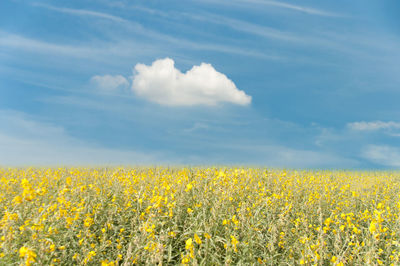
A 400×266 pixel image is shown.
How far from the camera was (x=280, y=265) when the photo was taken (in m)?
4.79

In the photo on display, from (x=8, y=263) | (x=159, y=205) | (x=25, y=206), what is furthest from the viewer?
(x=25, y=206)

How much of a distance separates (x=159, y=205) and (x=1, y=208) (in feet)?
13.0

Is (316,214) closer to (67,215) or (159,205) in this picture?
(159,205)

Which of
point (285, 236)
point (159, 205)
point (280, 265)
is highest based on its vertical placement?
point (159, 205)

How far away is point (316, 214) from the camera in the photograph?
6617 millimetres

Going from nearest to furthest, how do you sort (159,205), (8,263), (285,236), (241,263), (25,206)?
(8,263) → (241,263) → (159,205) → (25,206) → (285,236)

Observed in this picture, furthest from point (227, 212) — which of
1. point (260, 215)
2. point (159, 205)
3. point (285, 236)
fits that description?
point (159, 205)

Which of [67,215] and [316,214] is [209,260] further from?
[316,214]

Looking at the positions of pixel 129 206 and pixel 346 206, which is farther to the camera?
pixel 346 206

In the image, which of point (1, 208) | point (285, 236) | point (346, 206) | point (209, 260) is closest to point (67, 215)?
point (209, 260)

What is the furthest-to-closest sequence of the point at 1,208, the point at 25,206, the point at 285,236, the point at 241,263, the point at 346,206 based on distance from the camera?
the point at 346,206
the point at 1,208
the point at 285,236
the point at 25,206
the point at 241,263

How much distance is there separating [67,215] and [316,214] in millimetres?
4852

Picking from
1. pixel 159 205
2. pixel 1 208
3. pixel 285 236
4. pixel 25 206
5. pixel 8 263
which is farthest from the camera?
pixel 1 208

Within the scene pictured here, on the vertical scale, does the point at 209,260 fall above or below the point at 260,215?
below
